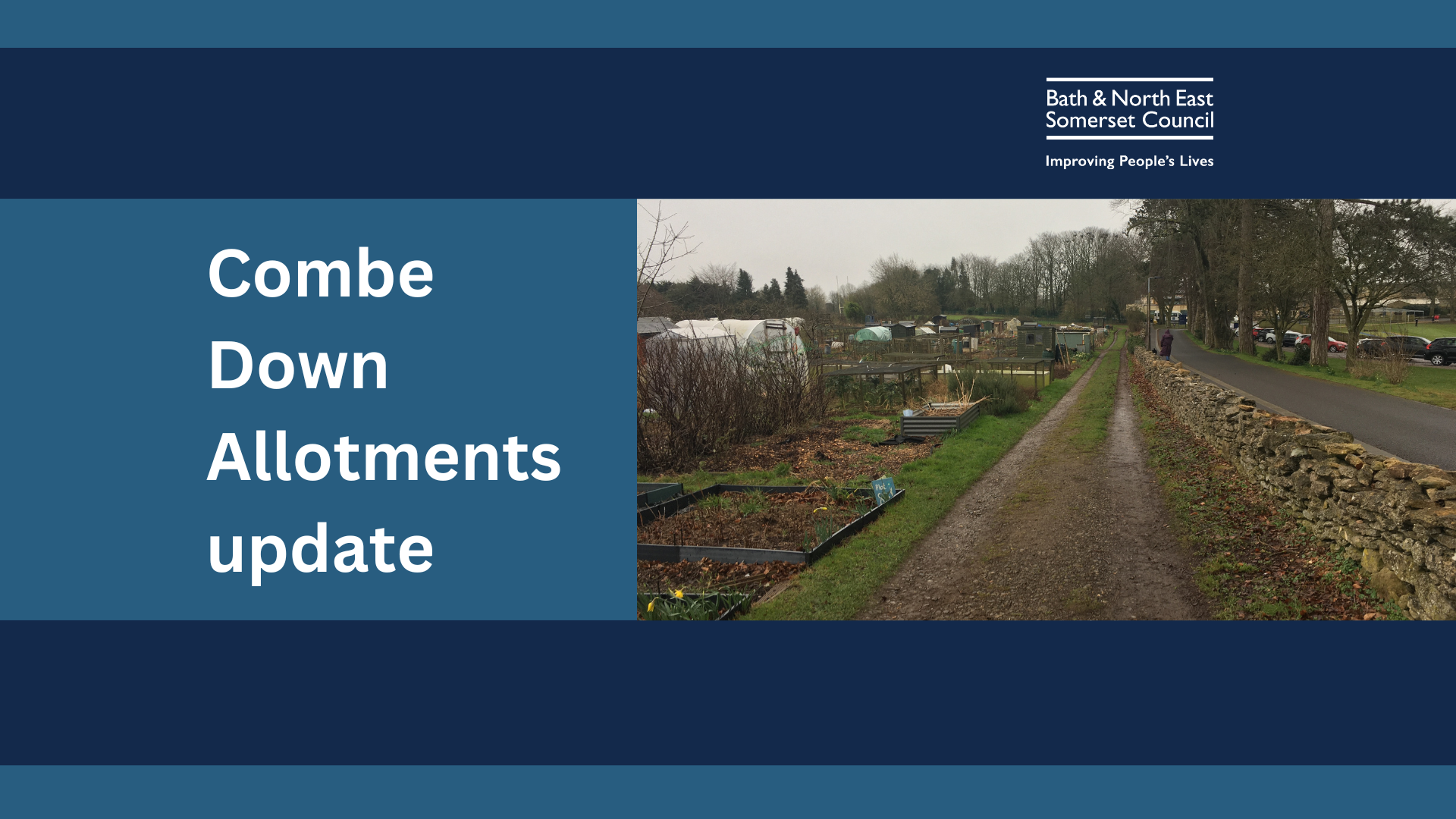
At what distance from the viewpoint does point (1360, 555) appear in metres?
6.43

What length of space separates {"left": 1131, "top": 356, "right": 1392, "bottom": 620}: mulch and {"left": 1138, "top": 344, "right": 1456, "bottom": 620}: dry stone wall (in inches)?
5.7

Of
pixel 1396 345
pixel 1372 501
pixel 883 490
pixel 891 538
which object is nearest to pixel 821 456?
pixel 883 490

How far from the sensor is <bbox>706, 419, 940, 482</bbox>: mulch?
12031 mm

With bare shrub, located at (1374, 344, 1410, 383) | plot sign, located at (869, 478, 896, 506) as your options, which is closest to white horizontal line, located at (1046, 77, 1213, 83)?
plot sign, located at (869, 478, 896, 506)

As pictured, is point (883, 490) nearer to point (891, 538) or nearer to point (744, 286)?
point (891, 538)

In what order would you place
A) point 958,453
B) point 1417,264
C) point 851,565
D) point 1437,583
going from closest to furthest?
1. point 1437,583
2. point 851,565
3. point 958,453
4. point 1417,264

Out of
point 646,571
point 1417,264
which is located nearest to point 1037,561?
point 646,571

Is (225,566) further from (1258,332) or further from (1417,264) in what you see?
(1258,332)

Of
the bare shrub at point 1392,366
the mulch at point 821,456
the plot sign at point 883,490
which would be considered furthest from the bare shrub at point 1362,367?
the plot sign at point 883,490

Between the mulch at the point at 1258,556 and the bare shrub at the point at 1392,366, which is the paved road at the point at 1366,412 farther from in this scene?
the mulch at the point at 1258,556

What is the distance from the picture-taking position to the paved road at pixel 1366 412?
38.7ft

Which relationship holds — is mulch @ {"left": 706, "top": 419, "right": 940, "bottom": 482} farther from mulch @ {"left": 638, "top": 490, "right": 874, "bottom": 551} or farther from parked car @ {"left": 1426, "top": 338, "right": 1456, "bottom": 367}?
parked car @ {"left": 1426, "top": 338, "right": 1456, "bottom": 367}

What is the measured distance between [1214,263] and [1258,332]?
23625 mm

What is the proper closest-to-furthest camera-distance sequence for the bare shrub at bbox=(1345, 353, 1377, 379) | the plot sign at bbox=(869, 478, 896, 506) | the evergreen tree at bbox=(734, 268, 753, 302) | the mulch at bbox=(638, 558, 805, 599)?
the mulch at bbox=(638, 558, 805, 599) < the plot sign at bbox=(869, 478, 896, 506) < the bare shrub at bbox=(1345, 353, 1377, 379) < the evergreen tree at bbox=(734, 268, 753, 302)
